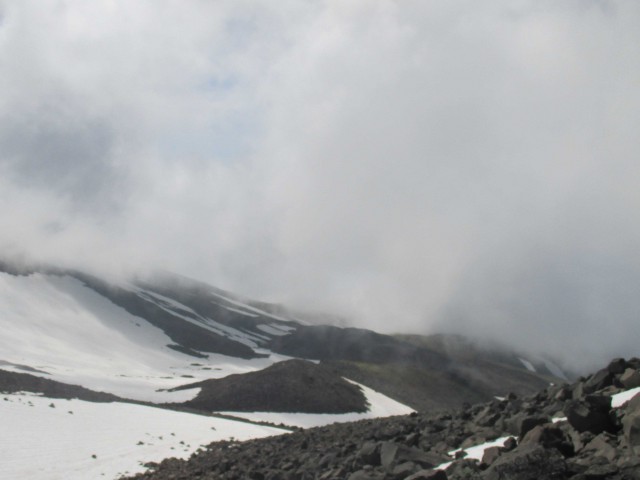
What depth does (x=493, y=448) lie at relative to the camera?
12867 millimetres

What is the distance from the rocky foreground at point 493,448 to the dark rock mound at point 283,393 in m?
35.4

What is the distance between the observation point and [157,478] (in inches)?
874

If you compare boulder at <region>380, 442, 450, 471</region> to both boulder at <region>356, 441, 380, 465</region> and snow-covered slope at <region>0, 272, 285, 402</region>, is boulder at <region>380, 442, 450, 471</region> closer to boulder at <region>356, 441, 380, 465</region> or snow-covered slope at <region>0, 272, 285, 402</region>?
boulder at <region>356, 441, 380, 465</region>

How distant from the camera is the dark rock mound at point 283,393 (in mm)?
61156

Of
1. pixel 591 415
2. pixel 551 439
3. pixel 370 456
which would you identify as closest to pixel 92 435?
pixel 370 456

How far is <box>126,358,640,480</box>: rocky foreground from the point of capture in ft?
34.1

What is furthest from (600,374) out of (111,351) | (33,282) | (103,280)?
(103,280)

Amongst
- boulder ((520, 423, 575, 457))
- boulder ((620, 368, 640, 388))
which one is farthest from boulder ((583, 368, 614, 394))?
boulder ((520, 423, 575, 457))

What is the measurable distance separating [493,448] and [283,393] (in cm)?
5334

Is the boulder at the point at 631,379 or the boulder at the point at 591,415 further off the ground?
the boulder at the point at 631,379

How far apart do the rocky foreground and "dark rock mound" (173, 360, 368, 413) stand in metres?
35.4

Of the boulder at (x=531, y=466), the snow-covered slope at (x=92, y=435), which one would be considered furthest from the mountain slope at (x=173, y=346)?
the boulder at (x=531, y=466)

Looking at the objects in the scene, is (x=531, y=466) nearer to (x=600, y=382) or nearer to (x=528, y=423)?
(x=528, y=423)

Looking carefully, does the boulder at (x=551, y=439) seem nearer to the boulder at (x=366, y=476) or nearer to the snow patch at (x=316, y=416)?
the boulder at (x=366, y=476)
